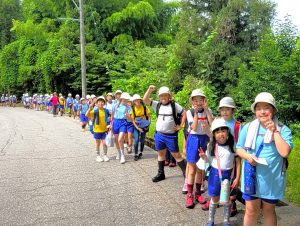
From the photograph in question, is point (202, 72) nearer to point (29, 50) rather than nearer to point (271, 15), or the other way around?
point (271, 15)

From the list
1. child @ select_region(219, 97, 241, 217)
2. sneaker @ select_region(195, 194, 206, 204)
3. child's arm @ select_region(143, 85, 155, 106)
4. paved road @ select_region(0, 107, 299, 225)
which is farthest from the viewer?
child's arm @ select_region(143, 85, 155, 106)

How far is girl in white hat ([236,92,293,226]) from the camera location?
3.78 m

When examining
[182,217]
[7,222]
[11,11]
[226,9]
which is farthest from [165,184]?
[11,11]

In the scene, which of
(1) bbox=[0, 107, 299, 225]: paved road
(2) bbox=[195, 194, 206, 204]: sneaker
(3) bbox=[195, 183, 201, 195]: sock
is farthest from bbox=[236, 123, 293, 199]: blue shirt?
(3) bbox=[195, 183, 201, 195]: sock

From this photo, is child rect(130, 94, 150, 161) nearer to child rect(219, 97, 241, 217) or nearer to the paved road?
the paved road

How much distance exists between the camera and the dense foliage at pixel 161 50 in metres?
11.9

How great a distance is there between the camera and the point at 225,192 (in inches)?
178

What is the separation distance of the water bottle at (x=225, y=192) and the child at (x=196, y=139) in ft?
3.59

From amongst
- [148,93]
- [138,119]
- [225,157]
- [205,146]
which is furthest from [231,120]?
[138,119]

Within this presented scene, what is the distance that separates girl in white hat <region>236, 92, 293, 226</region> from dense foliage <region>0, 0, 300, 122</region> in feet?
25.0

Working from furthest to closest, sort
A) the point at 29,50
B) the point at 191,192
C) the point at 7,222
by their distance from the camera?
the point at 29,50, the point at 191,192, the point at 7,222

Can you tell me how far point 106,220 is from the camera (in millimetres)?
5137

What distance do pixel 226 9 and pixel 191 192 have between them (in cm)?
1185

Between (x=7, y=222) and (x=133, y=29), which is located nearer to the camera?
(x=7, y=222)
